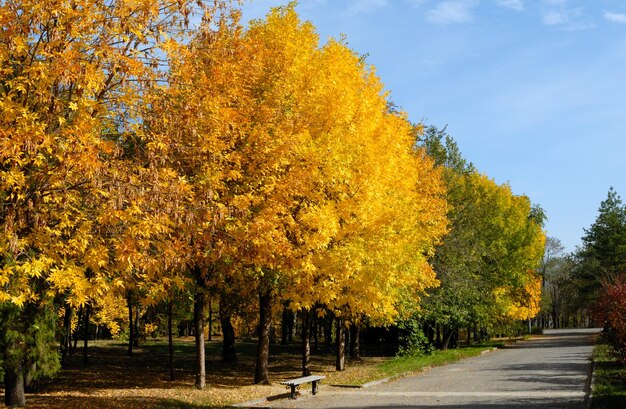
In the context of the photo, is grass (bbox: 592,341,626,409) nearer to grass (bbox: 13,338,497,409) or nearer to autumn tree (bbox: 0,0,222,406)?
grass (bbox: 13,338,497,409)

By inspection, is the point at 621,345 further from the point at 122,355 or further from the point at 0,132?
the point at 122,355

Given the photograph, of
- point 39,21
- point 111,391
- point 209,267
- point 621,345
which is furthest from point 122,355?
point 39,21

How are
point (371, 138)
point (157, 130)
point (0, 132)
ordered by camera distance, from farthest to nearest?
1. point (371, 138)
2. point (157, 130)
3. point (0, 132)

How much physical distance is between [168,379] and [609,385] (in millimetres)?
14388

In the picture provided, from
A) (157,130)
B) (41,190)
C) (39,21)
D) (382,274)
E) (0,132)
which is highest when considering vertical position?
(39,21)

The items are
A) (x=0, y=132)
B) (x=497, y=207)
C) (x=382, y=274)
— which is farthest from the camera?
(x=497, y=207)

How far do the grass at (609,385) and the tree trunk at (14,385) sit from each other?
12430mm

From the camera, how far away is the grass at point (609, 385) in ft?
43.5

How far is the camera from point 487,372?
23.1 meters

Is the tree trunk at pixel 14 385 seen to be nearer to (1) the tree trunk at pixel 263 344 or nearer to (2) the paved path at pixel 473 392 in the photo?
(2) the paved path at pixel 473 392

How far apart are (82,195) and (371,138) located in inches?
498

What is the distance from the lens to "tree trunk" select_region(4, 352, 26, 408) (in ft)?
46.7

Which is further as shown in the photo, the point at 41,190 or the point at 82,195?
the point at 82,195

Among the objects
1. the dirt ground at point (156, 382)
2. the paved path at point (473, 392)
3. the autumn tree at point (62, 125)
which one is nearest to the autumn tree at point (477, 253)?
the dirt ground at point (156, 382)
